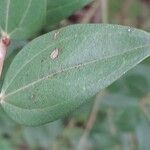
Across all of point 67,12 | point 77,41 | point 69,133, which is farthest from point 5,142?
point 77,41

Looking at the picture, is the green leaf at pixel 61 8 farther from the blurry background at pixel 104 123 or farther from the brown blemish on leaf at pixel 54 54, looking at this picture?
the blurry background at pixel 104 123

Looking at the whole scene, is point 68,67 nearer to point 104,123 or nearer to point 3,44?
point 3,44

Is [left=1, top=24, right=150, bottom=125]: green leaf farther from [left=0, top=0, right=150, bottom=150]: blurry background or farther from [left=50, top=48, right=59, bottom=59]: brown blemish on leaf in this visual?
[left=0, top=0, right=150, bottom=150]: blurry background

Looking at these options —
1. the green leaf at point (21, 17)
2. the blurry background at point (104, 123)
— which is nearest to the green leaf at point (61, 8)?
the green leaf at point (21, 17)

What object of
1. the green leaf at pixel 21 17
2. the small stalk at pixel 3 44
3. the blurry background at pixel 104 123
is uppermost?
the green leaf at pixel 21 17

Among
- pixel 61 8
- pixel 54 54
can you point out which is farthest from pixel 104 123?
pixel 54 54

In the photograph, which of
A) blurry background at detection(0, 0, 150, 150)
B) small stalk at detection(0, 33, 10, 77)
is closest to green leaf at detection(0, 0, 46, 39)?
small stalk at detection(0, 33, 10, 77)
